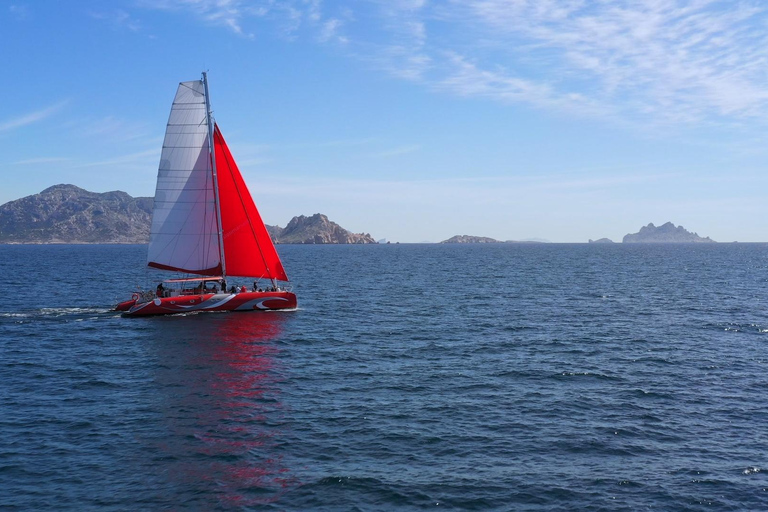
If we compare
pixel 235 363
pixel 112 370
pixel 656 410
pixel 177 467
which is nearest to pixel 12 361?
pixel 112 370

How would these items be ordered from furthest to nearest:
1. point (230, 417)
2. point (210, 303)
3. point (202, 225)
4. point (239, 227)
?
point (239, 227) < point (202, 225) < point (210, 303) < point (230, 417)

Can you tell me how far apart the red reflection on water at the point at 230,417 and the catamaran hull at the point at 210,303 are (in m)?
9.46

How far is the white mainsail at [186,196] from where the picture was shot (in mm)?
54188

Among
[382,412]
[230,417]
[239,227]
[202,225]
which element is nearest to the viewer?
[230,417]

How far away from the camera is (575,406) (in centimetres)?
2819

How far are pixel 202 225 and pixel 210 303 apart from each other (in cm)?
715

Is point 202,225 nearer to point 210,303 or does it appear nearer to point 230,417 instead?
point 210,303

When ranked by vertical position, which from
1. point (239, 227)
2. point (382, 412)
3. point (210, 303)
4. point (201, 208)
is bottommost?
point (382, 412)

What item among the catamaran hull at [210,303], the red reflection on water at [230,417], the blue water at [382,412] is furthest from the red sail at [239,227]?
the red reflection on water at [230,417]

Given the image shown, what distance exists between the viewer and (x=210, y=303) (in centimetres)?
5538

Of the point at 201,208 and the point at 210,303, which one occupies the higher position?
the point at 201,208

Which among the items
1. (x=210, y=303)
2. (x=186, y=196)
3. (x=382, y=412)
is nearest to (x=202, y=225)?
(x=186, y=196)

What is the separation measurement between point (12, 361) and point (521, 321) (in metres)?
36.7

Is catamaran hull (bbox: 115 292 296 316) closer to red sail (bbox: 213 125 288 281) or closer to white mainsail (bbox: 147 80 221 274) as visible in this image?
red sail (bbox: 213 125 288 281)
